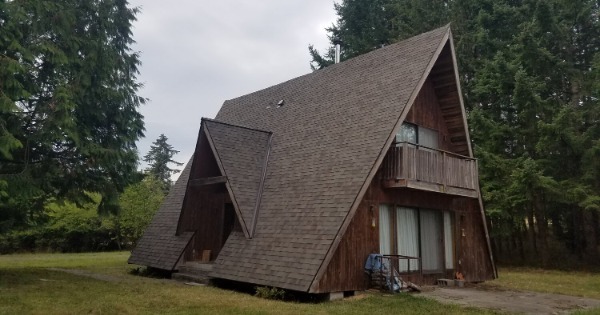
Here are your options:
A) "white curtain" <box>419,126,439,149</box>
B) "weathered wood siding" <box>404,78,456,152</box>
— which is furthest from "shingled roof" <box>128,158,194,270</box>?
"weathered wood siding" <box>404,78,456,152</box>

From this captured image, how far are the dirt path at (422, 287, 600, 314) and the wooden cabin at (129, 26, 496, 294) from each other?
1.42 meters

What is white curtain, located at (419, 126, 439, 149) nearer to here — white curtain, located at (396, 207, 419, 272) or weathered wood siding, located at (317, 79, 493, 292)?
weathered wood siding, located at (317, 79, 493, 292)

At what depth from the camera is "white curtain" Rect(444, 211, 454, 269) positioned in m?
14.7

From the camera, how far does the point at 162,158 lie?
63688mm

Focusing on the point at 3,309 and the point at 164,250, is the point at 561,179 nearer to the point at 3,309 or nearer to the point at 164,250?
the point at 164,250

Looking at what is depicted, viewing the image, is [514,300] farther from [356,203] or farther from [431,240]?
[356,203]

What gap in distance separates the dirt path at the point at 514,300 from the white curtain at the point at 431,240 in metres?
1.08

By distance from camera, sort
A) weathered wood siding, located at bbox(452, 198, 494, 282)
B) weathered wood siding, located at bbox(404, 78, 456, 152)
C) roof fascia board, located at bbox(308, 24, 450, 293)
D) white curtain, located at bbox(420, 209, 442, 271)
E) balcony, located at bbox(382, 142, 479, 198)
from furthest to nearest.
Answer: weathered wood siding, located at bbox(452, 198, 494, 282) → weathered wood siding, located at bbox(404, 78, 456, 152) → white curtain, located at bbox(420, 209, 442, 271) → balcony, located at bbox(382, 142, 479, 198) → roof fascia board, located at bbox(308, 24, 450, 293)

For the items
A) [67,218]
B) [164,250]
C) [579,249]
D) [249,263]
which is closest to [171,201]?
[164,250]

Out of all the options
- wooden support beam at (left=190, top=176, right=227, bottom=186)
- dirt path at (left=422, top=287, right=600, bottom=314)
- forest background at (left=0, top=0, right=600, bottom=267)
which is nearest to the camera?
dirt path at (left=422, top=287, right=600, bottom=314)

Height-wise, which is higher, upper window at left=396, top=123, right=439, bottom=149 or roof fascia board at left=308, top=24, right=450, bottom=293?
upper window at left=396, top=123, right=439, bottom=149

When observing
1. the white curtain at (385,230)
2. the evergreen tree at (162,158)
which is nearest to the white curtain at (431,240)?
the white curtain at (385,230)

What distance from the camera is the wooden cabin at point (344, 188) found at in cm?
1167

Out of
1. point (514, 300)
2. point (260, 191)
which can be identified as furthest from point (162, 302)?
point (514, 300)
